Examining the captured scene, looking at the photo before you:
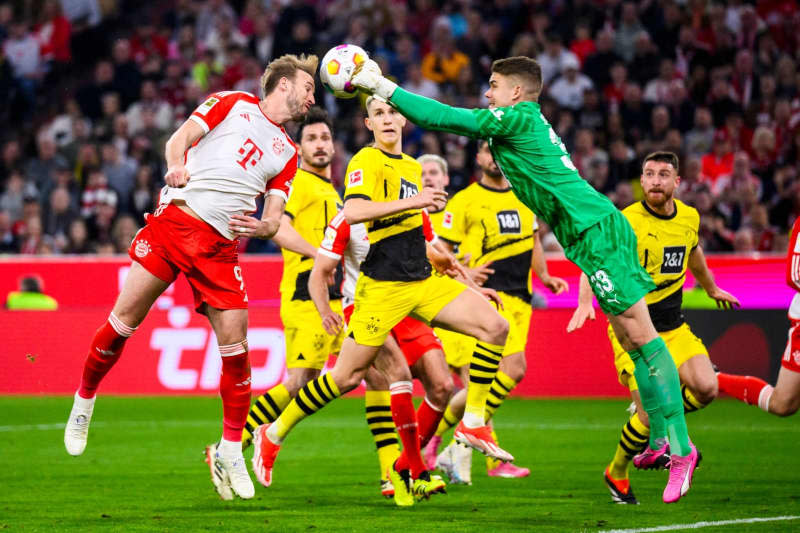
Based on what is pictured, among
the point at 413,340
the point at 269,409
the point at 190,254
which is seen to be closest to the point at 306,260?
the point at 269,409

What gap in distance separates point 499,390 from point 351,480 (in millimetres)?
1441

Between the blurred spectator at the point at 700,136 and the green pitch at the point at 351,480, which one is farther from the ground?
the blurred spectator at the point at 700,136

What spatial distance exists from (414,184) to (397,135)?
344mm

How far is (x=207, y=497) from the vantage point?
804 centimetres

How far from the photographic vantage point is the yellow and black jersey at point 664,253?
827 centimetres

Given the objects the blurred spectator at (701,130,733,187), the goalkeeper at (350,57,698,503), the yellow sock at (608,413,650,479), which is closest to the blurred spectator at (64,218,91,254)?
the blurred spectator at (701,130,733,187)

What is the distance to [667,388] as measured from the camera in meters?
6.73

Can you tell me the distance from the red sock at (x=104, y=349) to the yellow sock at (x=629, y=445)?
3.25 meters

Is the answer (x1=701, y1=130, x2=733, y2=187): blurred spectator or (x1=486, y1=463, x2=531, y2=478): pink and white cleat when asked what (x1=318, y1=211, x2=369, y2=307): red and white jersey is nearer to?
(x1=486, y1=463, x2=531, y2=478): pink and white cleat

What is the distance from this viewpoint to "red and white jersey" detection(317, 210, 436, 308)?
7.97m

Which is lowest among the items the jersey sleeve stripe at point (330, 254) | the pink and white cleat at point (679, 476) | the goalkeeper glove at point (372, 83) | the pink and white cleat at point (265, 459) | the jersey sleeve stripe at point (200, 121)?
the pink and white cleat at point (265, 459)

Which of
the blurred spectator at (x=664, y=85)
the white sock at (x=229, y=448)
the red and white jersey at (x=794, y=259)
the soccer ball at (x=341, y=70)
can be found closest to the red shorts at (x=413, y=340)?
the white sock at (x=229, y=448)

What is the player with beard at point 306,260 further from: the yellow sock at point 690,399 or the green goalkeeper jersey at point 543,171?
the yellow sock at point 690,399

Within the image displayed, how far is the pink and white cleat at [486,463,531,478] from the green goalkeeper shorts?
9.04 feet
